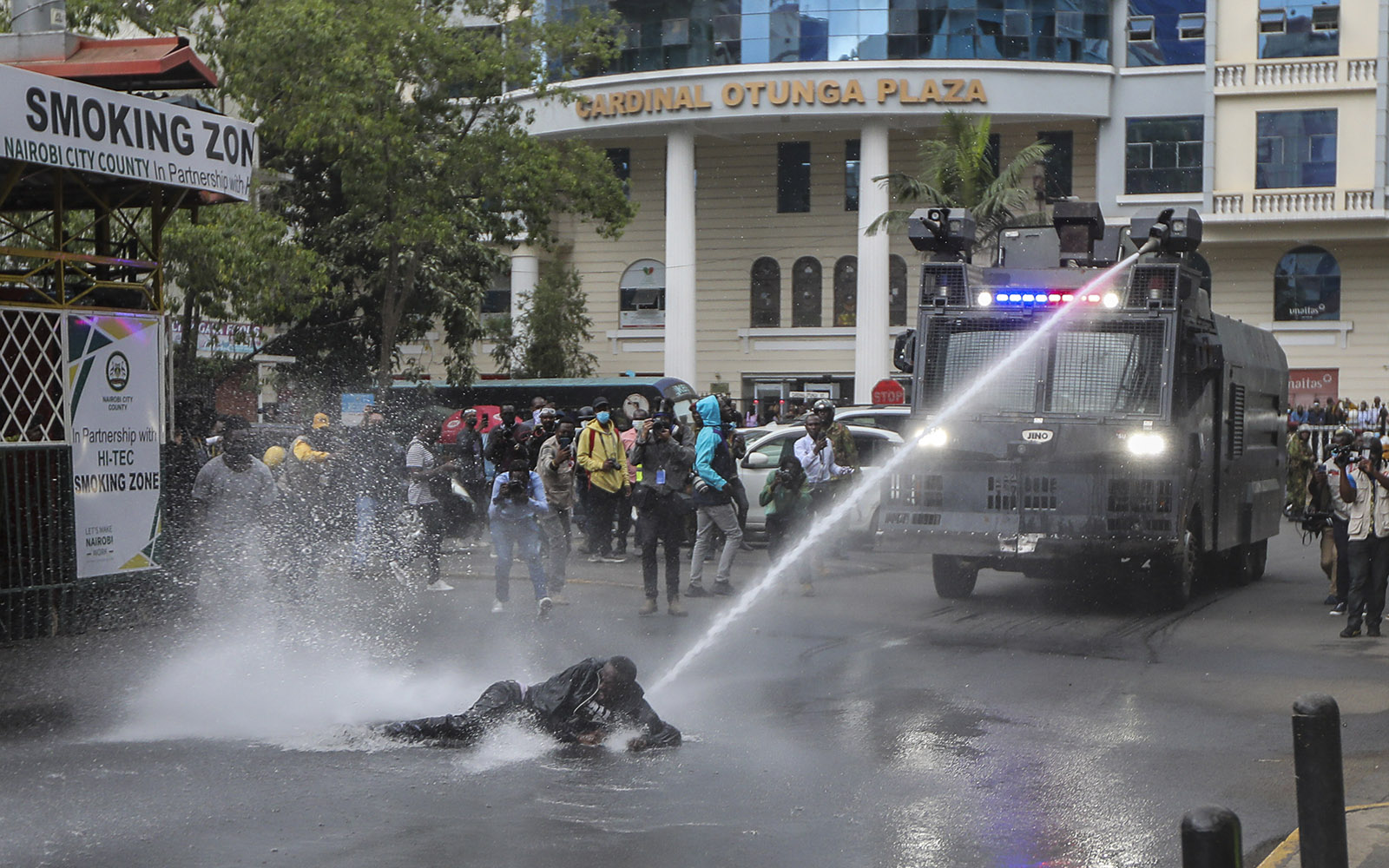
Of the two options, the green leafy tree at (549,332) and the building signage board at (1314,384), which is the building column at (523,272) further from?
the building signage board at (1314,384)

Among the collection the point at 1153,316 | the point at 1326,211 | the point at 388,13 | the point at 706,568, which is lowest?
the point at 706,568

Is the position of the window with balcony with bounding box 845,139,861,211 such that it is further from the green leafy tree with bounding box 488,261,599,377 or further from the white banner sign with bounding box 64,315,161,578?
the white banner sign with bounding box 64,315,161,578

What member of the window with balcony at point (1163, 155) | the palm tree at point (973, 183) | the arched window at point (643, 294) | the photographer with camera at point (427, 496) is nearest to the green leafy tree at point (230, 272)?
the photographer with camera at point (427, 496)

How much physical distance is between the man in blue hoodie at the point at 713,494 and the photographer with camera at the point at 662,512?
49cm

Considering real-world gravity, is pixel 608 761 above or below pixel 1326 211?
below

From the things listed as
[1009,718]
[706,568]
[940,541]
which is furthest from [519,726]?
[706,568]

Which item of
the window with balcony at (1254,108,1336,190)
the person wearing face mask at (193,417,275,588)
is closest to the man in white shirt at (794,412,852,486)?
the person wearing face mask at (193,417,275,588)

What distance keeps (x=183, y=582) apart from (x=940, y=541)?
233 inches

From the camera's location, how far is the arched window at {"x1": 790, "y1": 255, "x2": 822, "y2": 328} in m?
41.7

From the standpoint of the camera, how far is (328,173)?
108 feet

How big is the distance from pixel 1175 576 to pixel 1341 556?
1461 millimetres

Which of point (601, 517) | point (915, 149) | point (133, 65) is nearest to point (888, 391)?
point (915, 149)

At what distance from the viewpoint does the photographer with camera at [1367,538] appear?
11.4 m

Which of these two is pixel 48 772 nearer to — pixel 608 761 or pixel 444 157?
pixel 608 761
